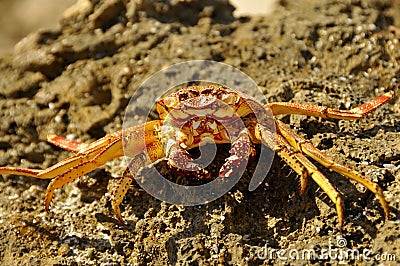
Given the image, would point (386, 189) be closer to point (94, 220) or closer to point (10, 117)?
point (94, 220)

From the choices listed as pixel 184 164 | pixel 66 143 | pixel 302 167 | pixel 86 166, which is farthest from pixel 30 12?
pixel 302 167

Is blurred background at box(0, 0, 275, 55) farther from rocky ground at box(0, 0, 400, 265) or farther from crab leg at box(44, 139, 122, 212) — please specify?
crab leg at box(44, 139, 122, 212)

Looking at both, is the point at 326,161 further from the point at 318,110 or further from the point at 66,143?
the point at 66,143

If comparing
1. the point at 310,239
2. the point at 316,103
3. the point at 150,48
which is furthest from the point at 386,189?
the point at 150,48

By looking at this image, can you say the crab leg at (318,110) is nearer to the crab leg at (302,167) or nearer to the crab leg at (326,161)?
the crab leg at (326,161)

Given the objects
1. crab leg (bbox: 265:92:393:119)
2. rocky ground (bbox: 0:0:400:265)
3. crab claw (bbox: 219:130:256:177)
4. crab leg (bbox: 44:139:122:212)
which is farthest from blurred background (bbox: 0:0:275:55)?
crab claw (bbox: 219:130:256:177)

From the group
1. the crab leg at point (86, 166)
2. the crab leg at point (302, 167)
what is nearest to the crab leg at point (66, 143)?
the crab leg at point (86, 166)
